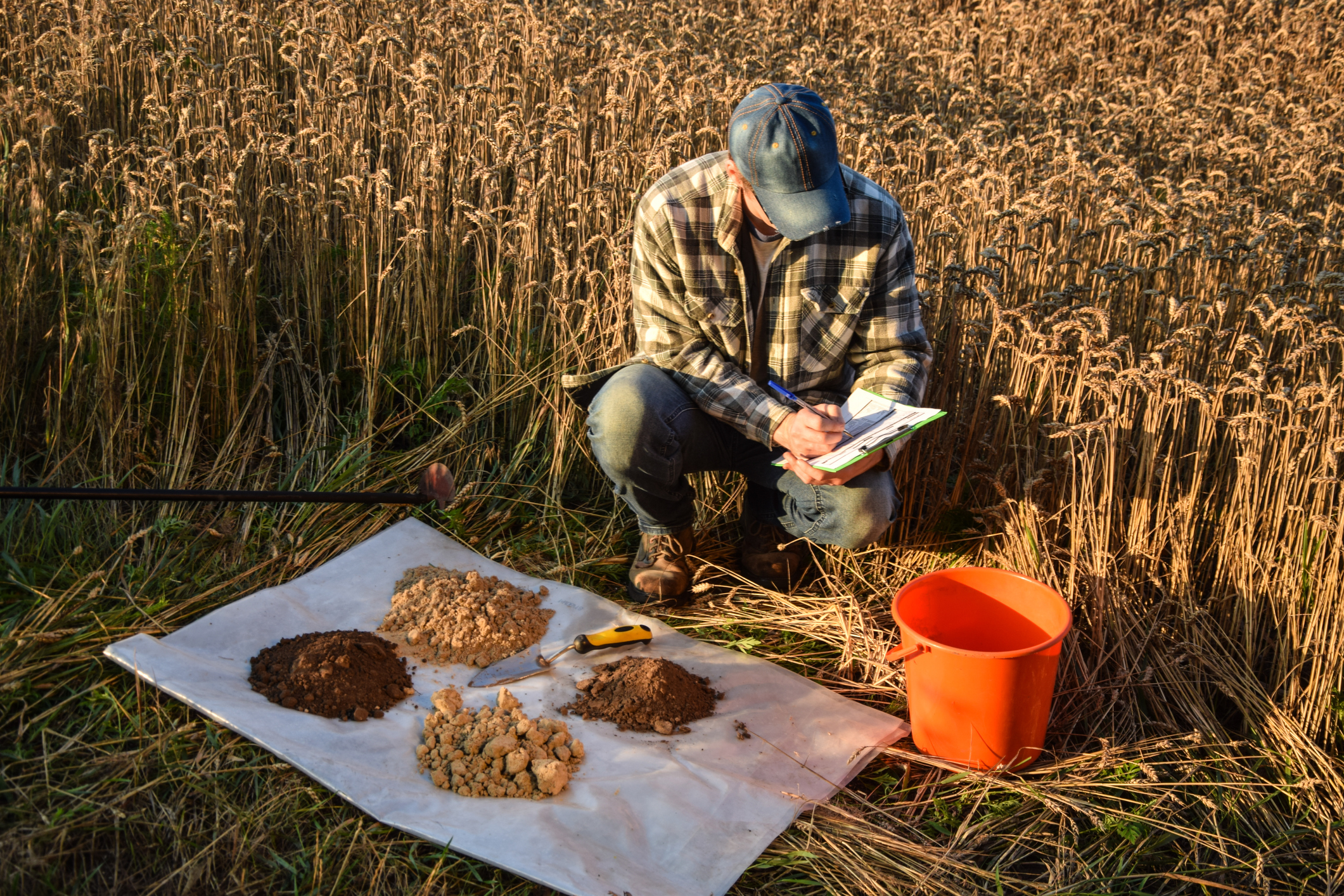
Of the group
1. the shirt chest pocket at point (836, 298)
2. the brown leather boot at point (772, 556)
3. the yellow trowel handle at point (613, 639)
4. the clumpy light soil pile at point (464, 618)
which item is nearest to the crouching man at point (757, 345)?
the shirt chest pocket at point (836, 298)

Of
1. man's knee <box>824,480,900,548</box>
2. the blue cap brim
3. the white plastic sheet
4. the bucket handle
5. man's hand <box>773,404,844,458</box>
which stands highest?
the blue cap brim

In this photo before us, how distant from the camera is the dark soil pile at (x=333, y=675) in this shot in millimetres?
2281

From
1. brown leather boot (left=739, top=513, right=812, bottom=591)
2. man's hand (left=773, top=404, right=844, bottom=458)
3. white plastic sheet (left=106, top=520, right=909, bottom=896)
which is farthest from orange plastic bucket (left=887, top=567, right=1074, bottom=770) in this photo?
brown leather boot (left=739, top=513, right=812, bottom=591)

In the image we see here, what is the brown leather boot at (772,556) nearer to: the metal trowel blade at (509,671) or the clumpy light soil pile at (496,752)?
the metal trowel blade at (509,671)

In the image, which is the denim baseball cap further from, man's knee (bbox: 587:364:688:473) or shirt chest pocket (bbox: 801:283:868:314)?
man's knee (bbox: 587:364:688:473)

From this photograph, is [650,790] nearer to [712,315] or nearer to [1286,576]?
[712,315]

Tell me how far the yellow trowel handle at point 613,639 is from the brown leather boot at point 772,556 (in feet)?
1.70

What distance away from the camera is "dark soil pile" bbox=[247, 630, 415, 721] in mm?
2281

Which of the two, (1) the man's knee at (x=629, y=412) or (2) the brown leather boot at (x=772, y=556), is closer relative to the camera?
(1) the man's knee at (x=629, y=412)

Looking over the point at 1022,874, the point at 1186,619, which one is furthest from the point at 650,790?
the point at 1186,619

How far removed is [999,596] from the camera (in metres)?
2.57

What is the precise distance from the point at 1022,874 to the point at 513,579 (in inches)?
60.7

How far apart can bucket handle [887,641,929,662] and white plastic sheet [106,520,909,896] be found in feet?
0.86

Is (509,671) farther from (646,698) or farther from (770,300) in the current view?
(770,300)
